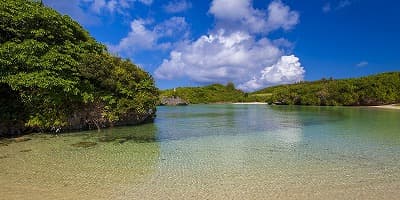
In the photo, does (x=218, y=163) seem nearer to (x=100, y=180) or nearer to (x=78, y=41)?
(x=100, y=180)

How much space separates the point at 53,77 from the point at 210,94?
120832mm

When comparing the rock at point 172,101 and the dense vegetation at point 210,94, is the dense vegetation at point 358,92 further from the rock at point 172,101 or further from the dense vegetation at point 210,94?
Answer: the dense vegetation at point 210,94

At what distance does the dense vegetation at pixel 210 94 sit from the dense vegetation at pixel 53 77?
9940 cm

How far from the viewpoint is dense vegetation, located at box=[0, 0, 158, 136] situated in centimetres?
1711

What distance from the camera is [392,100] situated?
69.8 m

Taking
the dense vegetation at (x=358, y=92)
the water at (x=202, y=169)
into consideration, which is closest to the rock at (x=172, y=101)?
the dense vegetation at (x=358, y=92)

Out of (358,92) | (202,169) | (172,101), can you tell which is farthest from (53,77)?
(172,101)

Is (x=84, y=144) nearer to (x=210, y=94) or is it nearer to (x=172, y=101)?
(x=172, y=101)

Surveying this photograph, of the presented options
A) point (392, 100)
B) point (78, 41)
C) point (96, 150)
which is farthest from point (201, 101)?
point (96, 150)

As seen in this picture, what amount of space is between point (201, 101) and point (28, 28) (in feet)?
377

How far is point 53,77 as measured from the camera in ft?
57.8

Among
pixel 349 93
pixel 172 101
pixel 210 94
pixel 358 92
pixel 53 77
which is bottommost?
pixel 53 77

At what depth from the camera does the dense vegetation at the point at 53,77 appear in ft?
56.1

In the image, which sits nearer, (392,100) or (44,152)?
(44,152)
